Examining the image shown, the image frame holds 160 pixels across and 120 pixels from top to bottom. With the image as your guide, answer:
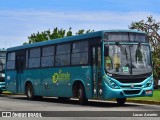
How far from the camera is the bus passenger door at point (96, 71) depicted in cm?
1950

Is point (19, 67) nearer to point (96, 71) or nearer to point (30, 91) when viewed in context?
point (30, 91)

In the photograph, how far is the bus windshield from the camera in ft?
63.0

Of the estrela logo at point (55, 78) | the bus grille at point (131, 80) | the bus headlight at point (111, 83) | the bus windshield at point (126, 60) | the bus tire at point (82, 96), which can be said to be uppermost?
the bus windshield at point (126, 60)

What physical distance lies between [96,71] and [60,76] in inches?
144

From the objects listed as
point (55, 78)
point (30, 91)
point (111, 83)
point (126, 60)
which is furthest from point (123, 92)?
point (30, 91)

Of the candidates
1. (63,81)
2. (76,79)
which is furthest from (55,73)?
(76,79)

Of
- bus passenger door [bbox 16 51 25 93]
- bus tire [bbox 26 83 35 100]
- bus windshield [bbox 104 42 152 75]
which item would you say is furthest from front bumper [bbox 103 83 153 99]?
bus passenger door [bbox 16 51 25 93]

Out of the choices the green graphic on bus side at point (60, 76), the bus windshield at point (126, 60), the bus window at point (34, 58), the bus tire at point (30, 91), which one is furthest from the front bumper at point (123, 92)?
the bus tire at point (30, 91)

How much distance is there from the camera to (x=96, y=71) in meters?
19.7

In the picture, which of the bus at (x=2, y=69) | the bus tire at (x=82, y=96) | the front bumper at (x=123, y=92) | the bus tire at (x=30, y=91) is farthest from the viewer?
the bus at (x=2, y=69)

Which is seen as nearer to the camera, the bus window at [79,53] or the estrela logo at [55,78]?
the bus window at [79,53]

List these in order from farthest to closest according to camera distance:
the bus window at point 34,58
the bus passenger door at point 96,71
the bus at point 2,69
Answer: the bus at point 2,69, the bus window at point 34,58, the bus passenger door at point 96,71

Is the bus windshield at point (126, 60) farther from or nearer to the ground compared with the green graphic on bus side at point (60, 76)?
farther from the ground

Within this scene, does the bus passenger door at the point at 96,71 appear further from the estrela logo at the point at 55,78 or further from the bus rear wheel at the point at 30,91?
the bus rear wheel at the point at 30,91
